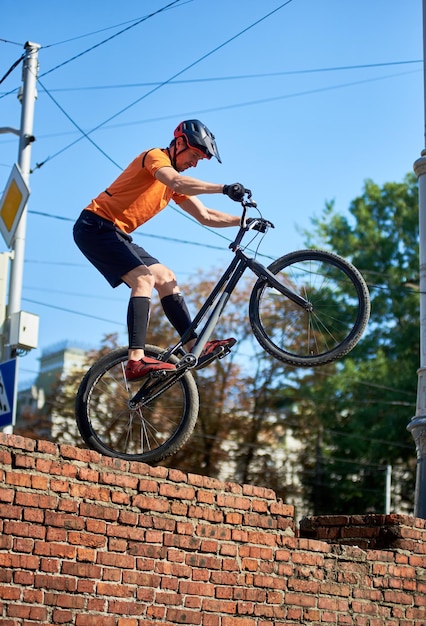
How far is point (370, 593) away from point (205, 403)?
2270cm

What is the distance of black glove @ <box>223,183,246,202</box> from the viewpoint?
19.8 ft

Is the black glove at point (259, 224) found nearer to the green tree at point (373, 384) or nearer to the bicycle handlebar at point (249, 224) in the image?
the bicycle handlebar at point (249, 224)

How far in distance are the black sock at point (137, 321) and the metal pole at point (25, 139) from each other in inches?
203

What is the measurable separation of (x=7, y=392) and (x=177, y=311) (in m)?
3.41

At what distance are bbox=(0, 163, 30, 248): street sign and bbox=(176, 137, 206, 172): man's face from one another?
4203 millimetres

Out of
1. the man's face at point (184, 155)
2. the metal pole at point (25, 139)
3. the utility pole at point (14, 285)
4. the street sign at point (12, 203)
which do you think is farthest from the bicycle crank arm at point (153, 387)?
the metal pole at point (25, 139)

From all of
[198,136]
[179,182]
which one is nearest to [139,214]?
[179,182]

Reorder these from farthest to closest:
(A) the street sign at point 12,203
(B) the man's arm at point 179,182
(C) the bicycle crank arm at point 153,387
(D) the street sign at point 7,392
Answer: (A) the street sign at point 12,203, (D) the street sign at point 7,392, (C) the bicycle crank arm at point 153,387, (B) the man's arm at point 179,182

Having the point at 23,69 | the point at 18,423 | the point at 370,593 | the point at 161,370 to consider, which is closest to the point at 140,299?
the point at 161,370

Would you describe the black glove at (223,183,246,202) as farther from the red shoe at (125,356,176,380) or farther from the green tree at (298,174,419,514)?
the green tree at (298,174,419,514)

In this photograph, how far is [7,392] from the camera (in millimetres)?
9164

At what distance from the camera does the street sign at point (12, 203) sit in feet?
33.4

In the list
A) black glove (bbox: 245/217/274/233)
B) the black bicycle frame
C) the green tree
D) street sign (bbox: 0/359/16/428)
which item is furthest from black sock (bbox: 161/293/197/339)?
the green tree

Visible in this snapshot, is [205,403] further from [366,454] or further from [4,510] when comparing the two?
[4,510]
